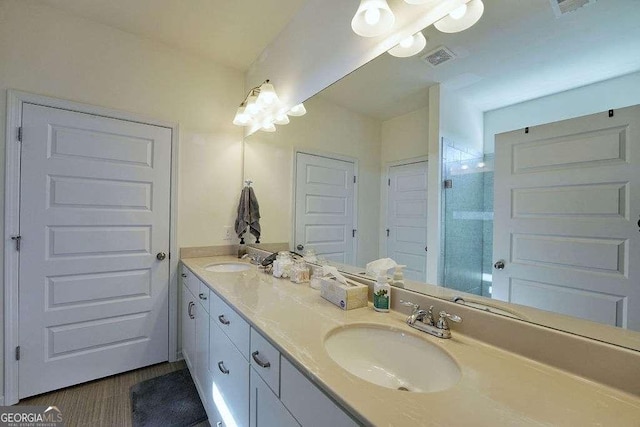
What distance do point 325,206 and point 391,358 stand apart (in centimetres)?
105

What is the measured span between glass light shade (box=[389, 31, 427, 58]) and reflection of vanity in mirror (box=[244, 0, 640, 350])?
0.03m

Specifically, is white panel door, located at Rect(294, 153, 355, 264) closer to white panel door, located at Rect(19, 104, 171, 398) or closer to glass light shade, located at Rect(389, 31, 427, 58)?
glass light shade, located at Rect(389, 31, 427, 58)

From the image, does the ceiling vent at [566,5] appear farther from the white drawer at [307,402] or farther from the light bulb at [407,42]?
the white drawer at [307,402]

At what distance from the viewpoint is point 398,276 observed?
126 centimetres

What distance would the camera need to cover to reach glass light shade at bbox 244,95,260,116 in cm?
220

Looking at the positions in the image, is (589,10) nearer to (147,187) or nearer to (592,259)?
(592,259)

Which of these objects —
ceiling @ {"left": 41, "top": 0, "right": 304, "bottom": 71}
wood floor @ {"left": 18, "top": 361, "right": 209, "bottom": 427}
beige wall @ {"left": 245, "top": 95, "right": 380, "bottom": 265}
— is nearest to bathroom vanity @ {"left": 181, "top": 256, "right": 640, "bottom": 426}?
beige wall @ {"left": 245, "top": 95, "right": 380, "bottom": 265}

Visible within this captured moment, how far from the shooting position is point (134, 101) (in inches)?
82.6

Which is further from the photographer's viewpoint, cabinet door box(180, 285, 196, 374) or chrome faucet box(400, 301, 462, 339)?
cabinet door box(180, 285, 196, 374)

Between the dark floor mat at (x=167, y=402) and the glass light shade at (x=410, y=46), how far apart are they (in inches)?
92.3

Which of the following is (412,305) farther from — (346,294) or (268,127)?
(268,127)

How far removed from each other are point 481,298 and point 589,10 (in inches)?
37.2

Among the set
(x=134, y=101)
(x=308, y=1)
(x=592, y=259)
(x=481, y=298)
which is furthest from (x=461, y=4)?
(x=134, y=101)

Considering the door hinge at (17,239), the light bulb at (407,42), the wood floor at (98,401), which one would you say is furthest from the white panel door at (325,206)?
the door hinge at (17,239)
